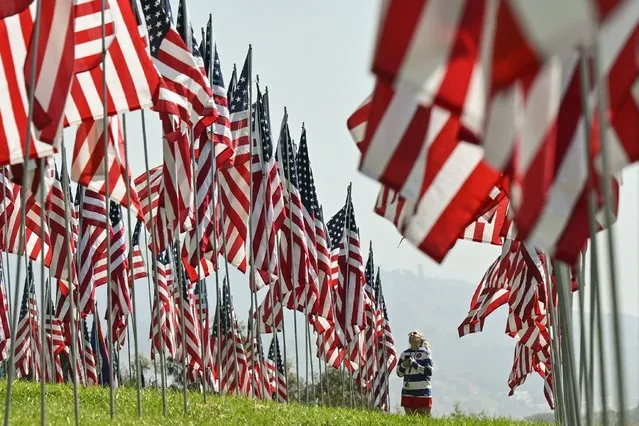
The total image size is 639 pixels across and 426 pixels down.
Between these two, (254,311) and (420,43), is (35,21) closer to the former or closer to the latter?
(420,43)

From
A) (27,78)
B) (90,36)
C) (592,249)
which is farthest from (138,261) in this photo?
(592,249)

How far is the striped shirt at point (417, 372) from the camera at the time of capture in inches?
866

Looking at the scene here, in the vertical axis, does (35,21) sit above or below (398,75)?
above

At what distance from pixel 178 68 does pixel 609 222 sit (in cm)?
1009

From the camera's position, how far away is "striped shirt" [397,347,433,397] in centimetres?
2200

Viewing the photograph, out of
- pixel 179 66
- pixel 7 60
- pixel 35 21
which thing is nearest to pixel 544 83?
pixel 35 21

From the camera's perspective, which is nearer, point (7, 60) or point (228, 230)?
point (7, 60)

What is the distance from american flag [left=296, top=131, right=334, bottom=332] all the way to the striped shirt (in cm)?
523

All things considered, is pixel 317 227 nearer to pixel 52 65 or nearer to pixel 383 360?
pixel 383 360

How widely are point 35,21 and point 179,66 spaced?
5360 mm

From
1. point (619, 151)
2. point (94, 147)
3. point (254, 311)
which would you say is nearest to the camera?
point (619, 151)

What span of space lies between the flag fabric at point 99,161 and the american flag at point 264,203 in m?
7.74

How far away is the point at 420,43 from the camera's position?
5828 mm

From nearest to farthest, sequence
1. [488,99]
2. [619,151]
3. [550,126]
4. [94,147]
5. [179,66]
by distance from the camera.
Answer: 1. [488,99]
2. [550,126]
3. [619,151]
4. [94,147]
5. [179,66]
